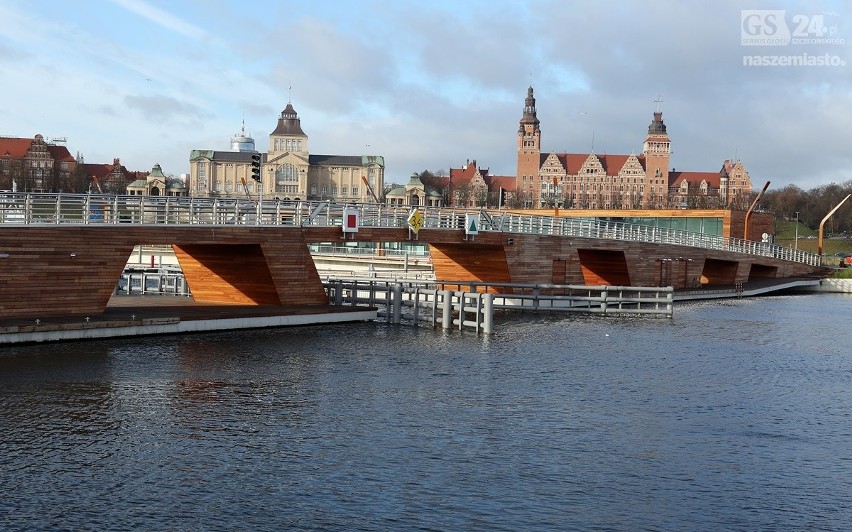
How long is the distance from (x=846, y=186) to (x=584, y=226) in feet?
473

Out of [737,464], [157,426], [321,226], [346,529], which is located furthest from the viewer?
[321,226]

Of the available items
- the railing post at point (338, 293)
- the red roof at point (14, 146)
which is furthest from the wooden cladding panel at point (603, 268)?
the red roof at point (14, 146)

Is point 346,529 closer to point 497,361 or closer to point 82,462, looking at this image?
point 82,462

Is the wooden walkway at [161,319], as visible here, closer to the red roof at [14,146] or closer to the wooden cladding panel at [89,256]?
the wooden cladding panel at [89,256]

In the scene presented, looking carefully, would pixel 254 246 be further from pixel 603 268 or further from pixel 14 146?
pixel 14 146

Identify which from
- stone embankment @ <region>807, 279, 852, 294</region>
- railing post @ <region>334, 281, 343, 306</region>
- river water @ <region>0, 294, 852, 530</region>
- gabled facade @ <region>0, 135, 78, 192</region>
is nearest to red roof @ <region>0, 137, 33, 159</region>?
gabled facade @ <region>0, 135, 78, 192</region>

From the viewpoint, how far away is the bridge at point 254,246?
103 feet

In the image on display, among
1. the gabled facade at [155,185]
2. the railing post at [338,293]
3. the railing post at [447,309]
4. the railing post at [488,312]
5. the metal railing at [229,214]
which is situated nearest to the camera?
the metal railing at [229,214]

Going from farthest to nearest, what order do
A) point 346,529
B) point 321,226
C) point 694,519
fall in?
point 321,226 < point 694,519 < point 346,529

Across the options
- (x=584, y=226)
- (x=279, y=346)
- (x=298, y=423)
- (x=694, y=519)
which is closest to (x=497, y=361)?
(x=279, y=346)

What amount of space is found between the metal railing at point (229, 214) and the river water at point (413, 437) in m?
4.99

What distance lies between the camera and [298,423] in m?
21.5

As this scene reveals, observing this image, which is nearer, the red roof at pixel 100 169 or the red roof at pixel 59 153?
the red roof at pixel 59 153

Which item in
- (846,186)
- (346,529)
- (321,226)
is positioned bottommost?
(346,529)
